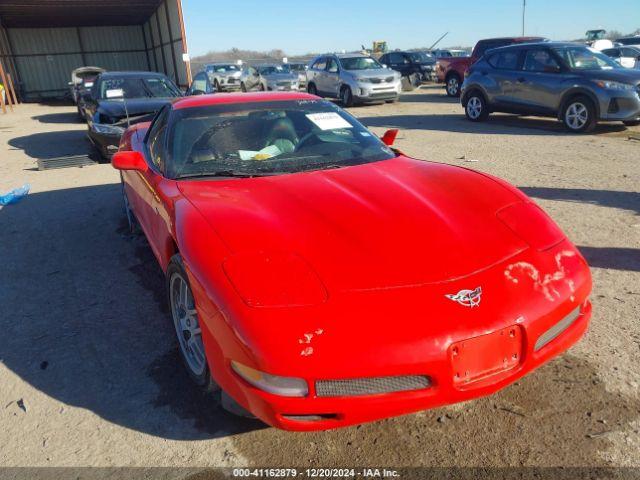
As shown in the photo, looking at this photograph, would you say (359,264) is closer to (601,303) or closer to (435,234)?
(435,234)

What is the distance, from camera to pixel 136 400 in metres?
2.58

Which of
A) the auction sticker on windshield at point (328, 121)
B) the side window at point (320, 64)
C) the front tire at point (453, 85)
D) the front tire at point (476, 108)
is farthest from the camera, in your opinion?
the front tire at point (453, 85)

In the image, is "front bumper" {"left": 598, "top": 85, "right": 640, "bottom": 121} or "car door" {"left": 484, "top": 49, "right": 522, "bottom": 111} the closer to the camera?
"front bumper" {"left": 598, "top": 85, "right": 640, "bottom": 121}

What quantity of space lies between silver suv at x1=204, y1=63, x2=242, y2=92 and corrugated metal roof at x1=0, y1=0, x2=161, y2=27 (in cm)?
381

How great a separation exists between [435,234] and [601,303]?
1690 millimetres

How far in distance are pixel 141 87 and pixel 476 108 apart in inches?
295

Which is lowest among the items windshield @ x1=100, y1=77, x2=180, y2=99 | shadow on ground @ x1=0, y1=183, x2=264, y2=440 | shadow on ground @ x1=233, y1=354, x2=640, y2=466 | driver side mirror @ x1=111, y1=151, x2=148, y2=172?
shadow on ground @ x1=233, y1=354, x2=640, y2=466

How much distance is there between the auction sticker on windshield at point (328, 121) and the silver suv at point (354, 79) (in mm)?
12325

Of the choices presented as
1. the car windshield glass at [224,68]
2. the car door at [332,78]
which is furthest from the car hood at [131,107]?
the car windshield glass at [224,68]

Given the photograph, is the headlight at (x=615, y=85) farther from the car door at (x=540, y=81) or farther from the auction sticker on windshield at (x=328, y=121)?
the auction sticker on windshield at (x=328, y=121)

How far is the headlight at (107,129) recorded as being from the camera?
26.6 feet

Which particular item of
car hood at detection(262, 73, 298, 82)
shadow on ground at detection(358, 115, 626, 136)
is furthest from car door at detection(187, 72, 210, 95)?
car hood at detection(262, 73, 298, 82)

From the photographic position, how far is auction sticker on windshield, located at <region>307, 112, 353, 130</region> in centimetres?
363

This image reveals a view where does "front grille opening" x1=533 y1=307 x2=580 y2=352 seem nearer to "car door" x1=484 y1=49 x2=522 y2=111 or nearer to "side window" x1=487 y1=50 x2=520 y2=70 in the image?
"car door" x1=484 y1=49 x2=522 y2=111
